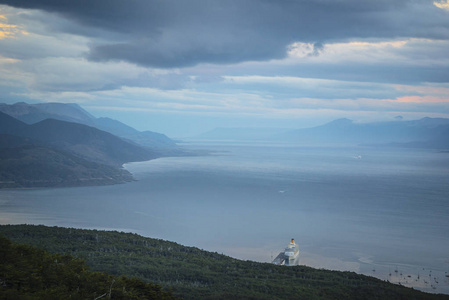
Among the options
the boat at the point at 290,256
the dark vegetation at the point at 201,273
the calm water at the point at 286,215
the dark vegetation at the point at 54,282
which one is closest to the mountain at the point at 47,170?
the calm water at the point at 286,215

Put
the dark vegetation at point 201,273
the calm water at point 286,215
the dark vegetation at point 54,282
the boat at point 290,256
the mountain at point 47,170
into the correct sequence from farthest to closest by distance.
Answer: the mountain at point 47,170, the calm water at point 286,215, the boat at point 290,256, the dark vegetation at point 201,273, the dark vegetation at point 54,282


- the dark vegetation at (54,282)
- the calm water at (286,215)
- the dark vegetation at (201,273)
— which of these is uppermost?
the calm water at (286,215)

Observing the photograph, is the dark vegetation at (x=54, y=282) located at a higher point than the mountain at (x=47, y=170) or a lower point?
lower

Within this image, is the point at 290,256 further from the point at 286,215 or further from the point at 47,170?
the point at 47,170

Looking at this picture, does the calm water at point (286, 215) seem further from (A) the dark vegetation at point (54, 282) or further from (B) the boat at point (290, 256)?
(A) the dark vegetation at point (54, 282)

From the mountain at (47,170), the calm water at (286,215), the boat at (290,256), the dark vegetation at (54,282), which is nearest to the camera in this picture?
the dark vegetation at (54,282)

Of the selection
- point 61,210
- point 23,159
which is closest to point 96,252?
point 61,210

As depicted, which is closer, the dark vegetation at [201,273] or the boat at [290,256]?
the dark vegetation at [201,273]
